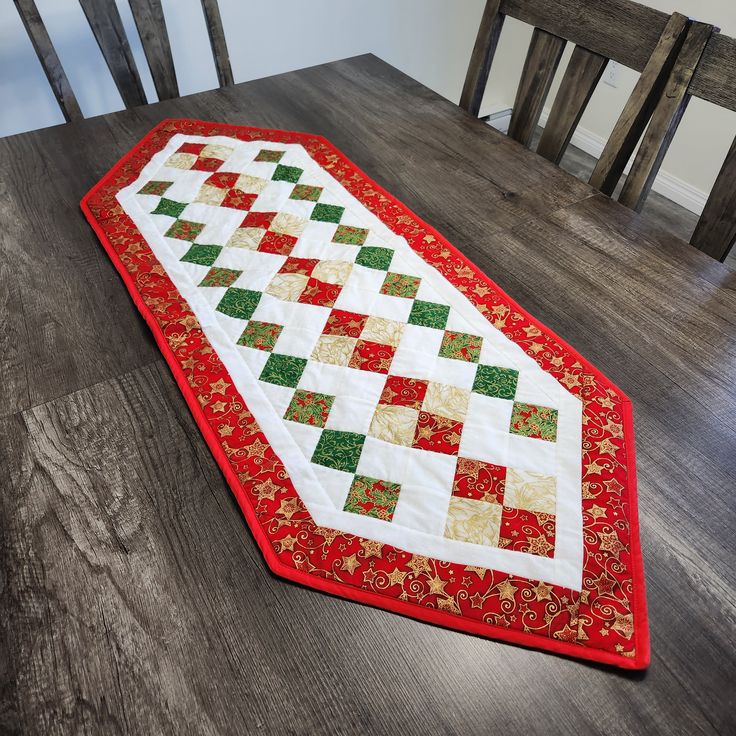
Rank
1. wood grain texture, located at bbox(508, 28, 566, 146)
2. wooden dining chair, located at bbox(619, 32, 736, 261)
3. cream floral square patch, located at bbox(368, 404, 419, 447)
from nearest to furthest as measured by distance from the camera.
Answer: cream floral square patch, located at bbox(368, 404, 419, 447) → wooden dining chair, located at bbox(619, 32, 736, 261) → wood grain texture, located at bbox(508, 28, 566, 146)

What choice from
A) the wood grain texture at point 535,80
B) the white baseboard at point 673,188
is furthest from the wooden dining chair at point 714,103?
the white baseboard at point 673,188

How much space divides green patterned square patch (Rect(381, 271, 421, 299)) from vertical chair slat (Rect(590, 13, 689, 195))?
1.77 feet

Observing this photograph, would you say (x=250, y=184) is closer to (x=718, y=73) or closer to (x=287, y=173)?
(x=287, y=173)

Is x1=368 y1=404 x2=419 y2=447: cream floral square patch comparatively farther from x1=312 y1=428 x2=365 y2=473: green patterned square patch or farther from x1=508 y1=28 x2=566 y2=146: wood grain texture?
x1=508 y1=28 x2=566 y2=146: wood grain texture

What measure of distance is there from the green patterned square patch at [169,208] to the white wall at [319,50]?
1245mm

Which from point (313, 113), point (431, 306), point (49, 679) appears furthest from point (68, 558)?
point (313, 113)

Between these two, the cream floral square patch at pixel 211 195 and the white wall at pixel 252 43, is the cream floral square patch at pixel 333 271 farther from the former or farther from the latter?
the white wall at pixel 252 43

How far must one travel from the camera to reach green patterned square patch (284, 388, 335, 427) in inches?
33.2

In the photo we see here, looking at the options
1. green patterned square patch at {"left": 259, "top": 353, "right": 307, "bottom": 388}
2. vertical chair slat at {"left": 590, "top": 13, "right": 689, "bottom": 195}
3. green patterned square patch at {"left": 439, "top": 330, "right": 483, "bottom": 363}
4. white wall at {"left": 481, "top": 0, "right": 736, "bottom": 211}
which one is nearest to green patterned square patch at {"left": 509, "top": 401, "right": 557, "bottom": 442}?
green patterned square patch at {"left": 439, "top": 330, "right": 483, "bottom": 363}

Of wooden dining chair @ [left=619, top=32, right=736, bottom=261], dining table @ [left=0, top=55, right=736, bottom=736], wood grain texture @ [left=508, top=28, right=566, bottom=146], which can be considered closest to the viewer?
dining table @ [left=0, top=55, right=736, bottom=736]

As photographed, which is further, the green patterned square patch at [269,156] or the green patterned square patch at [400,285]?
the green patterned square patch at [269,156]

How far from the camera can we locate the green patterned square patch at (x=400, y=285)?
3.37ft

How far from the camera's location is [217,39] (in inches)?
63.4

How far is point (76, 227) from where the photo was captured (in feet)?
3.84
